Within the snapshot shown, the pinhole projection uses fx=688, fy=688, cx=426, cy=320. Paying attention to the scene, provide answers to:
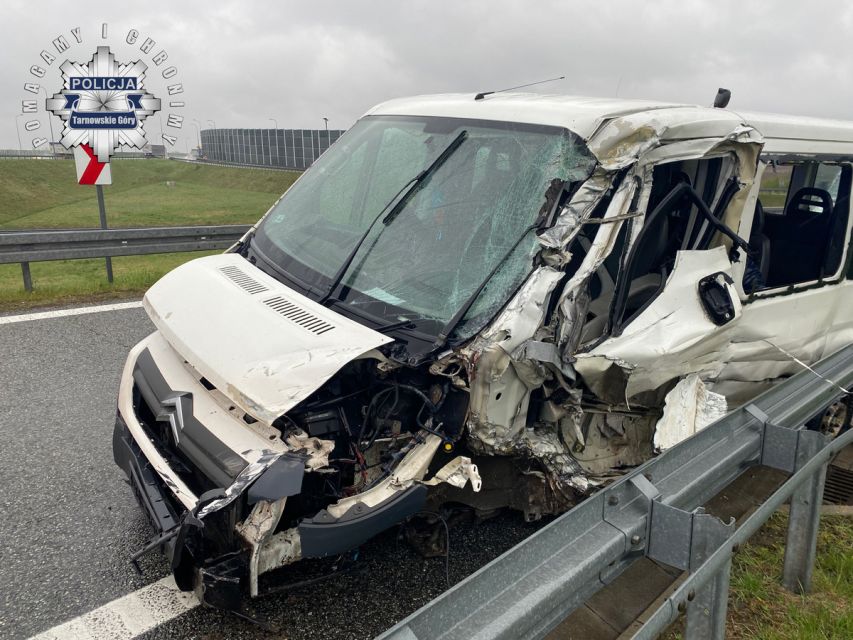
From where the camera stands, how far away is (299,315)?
9.59ft

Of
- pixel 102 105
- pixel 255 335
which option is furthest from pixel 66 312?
pixel 255 335

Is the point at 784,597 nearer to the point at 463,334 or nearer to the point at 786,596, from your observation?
the point at 786,596

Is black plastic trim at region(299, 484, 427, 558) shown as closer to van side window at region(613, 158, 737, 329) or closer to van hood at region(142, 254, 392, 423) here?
van hood at region(142, 254, 392, 423)

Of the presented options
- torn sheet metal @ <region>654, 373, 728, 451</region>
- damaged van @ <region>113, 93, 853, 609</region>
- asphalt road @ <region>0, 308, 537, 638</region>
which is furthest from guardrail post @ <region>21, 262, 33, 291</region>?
torn sheet metal @ <region>654, 373, 728, 451</region>

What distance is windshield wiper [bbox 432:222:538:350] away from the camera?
8.96 ft

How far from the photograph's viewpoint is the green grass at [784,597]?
2.66 metres

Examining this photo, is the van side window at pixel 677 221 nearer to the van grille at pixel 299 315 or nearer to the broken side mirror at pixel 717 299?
the broken side mirror at pixel 717 299

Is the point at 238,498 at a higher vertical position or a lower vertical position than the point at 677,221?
lower

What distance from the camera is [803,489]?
2.71 m

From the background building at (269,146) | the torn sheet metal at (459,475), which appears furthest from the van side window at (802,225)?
the background building at (269,146)

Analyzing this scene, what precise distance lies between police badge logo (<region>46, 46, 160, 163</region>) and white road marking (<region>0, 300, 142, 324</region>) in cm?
231

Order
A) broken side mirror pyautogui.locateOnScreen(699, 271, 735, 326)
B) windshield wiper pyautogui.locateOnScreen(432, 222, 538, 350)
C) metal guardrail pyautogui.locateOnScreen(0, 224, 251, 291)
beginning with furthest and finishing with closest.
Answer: metal guardrail pyautogui.locateOnScreen(0, 224, 251, 291) < broken side mirror pyautogui.locateOnScreen(699, 271, 735, 326) < windshield wiper pyautogui.locateOnScreen(432, 222, 538, 350)

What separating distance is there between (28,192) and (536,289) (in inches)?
1528

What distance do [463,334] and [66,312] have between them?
558cm
